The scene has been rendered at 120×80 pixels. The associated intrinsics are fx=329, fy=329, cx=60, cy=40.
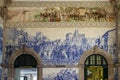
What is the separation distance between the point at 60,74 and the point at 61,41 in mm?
1971

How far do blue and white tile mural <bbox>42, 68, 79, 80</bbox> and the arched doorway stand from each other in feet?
2.33

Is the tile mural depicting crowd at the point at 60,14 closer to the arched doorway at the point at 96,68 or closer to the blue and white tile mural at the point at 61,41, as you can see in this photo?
the blue and white tile mural at the point at 61,41

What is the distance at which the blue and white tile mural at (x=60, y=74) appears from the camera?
63.0ft

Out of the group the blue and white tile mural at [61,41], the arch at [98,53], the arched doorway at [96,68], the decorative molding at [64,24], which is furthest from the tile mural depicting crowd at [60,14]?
the arched doorway at [96,68]

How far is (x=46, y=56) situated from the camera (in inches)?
768

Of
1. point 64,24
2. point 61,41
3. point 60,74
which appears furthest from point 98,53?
point 64,24

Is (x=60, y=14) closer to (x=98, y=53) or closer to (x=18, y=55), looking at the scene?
(x=98, y=53)

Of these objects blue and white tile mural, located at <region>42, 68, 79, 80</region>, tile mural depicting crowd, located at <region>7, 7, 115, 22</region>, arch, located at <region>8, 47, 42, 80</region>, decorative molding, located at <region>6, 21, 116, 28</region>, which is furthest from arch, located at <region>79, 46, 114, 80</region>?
arch, located at <region>8, 47, 42, 80</region>

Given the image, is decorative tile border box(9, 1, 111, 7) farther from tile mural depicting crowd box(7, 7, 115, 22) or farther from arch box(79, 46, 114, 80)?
arch box(79, 46, 114, 80)

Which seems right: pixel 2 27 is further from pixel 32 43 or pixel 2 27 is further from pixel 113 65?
pixel 113 65

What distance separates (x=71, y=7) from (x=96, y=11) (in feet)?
5.05

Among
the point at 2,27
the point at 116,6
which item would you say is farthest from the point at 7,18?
the point at 116,6

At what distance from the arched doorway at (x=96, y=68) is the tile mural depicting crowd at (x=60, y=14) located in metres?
2.36

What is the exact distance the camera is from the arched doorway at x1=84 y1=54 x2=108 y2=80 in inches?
762
